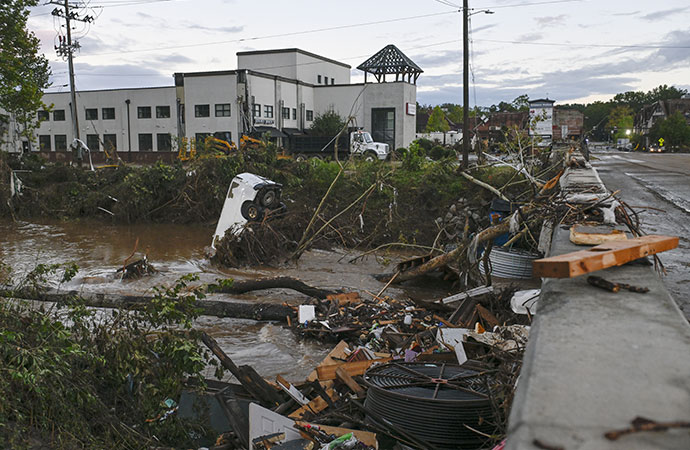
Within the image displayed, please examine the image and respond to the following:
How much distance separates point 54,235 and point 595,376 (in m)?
20.1

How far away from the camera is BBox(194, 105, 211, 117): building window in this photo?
44906mm

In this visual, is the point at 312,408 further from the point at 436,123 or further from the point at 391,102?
the point at 436,123

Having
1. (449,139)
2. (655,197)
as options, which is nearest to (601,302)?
(655,197)

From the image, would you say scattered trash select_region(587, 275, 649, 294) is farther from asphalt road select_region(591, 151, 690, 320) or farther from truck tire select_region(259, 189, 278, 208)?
truck tire select_region(259, 189, 278, 208)

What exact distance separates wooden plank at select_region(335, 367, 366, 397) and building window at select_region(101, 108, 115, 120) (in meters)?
50.5

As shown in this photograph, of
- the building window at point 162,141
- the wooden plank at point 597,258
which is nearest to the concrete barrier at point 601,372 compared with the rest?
the wooden plank at point 597,258

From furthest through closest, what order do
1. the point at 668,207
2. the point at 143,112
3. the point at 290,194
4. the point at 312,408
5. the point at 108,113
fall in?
the point at 108,113 < the point at 143,112 < the point at 290,194 < the point at 668,207 < the point at 312,408

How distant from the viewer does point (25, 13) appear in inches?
1008

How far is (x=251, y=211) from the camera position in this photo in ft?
47.4

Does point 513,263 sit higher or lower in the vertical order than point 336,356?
higher

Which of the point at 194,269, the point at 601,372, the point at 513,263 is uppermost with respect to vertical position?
the point at 601,372

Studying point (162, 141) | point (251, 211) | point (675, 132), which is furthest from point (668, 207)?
point (675, 132)

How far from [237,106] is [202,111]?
3.51 metres

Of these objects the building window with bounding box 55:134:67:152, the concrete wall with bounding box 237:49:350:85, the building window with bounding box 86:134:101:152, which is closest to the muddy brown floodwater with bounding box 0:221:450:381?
the building window with bounding box 86:134:101:152
